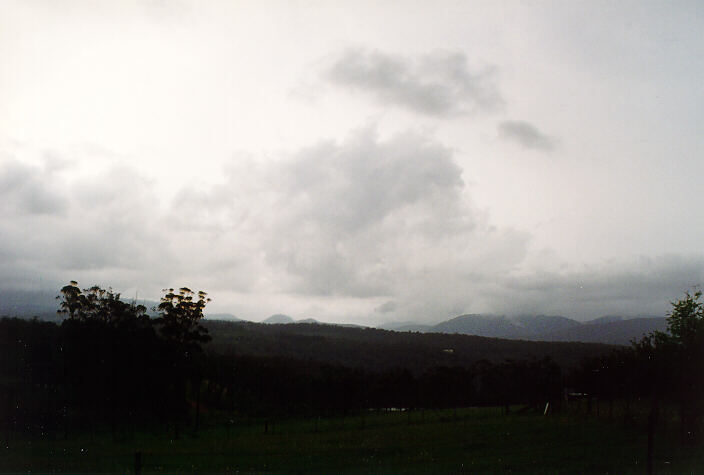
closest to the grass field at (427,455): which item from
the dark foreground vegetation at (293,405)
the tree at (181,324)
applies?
the dark foreground vegetation at (293,405)

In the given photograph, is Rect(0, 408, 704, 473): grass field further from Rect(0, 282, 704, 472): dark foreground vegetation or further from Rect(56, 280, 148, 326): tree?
Rect(56, 280, 148, 326): tree

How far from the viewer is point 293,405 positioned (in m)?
112

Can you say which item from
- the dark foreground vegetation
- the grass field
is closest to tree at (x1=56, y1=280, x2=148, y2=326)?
the dark foreground vegetation

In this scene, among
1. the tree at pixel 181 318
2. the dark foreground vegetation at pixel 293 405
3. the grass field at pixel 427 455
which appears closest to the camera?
the grass field at pixel 427 455

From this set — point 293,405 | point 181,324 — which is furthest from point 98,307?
point 293,405

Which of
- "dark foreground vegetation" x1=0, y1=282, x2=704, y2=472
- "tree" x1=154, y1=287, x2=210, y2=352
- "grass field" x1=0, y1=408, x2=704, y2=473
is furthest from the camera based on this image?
"tree" x1=154, y1=287, x2=210, y2=352

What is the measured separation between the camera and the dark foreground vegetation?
36438 millimetres

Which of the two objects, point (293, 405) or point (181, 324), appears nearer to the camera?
point (181, 324)

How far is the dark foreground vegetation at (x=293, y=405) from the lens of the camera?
36438 mm

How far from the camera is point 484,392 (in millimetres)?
130000

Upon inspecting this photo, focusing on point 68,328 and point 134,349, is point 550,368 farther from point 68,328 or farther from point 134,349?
point 68,328

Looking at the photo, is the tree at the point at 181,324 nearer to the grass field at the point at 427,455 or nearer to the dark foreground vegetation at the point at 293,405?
the dark foreground vegetation at the point at 293,405

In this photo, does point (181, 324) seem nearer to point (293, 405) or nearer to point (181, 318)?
point (181, 318)

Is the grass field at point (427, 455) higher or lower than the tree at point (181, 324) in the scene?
lower
